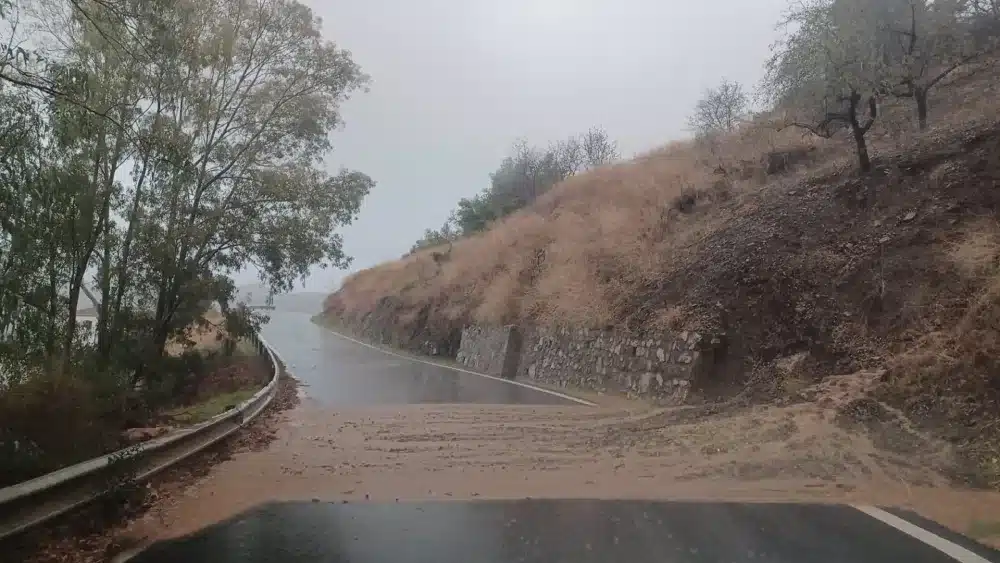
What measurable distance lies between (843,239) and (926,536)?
11.7 meters

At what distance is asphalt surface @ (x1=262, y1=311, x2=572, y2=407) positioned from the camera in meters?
18.9

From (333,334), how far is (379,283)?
5.87 metres

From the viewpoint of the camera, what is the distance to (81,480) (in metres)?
6.97

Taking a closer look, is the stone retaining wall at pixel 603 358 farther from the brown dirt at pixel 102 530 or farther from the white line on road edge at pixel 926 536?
the brown dirt at pixel 102 530

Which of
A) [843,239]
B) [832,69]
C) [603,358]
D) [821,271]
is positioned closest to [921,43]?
[832,69]

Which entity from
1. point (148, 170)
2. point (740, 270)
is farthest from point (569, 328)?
point (148, 170)

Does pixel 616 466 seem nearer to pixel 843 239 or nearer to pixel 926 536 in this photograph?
pixel 926 536

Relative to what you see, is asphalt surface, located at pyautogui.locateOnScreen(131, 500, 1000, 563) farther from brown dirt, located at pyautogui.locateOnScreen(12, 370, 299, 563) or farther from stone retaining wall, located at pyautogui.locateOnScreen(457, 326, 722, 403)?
stone retaining wall, located at pyautogui.locateOnScreen(457, 326, 722, 403)

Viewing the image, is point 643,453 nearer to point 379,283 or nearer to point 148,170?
point 148,170

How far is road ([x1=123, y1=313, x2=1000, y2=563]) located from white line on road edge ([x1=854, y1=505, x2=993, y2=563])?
19 millimetres

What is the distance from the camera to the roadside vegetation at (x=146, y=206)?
8883 mm

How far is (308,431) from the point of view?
531 inches

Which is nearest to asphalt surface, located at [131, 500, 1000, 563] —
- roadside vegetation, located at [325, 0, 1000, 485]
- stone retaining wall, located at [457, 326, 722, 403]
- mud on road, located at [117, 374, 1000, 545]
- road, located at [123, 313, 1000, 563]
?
road, located at [123, 313, 1000, 563]

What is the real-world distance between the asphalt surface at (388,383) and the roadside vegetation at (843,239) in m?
3.24
